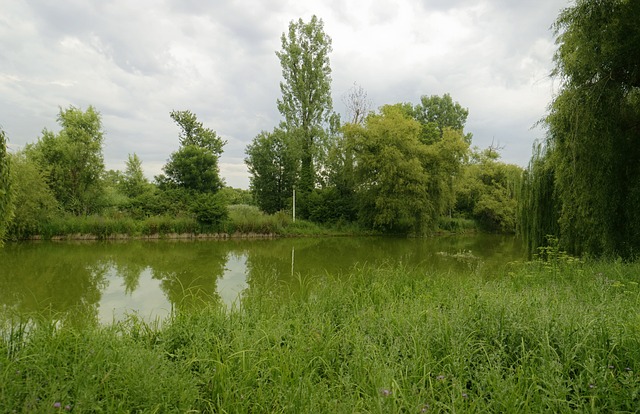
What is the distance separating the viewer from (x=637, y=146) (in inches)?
248

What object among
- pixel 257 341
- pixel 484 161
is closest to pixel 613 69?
pixel 257 341

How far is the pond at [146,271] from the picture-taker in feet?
18.3

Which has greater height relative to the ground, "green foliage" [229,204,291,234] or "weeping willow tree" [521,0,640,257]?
"weeping willow tree" [521,0,640,257]

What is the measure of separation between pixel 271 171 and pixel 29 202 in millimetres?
12452

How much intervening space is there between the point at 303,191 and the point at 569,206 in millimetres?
16966

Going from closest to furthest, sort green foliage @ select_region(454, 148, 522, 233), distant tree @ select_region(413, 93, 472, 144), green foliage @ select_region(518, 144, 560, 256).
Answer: green foliage @ select_region(518, 144, 560, 256) → green foliage @ select_region(454, 148, 522, 233) → distant tree @ select_region(413, 93, 472, 144)

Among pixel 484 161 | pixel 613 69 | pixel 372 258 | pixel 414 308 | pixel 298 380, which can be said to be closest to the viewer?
pixel 298 380

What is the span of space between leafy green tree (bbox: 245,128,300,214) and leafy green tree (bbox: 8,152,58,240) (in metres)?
11.1

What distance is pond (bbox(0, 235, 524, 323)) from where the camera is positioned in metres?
5.59

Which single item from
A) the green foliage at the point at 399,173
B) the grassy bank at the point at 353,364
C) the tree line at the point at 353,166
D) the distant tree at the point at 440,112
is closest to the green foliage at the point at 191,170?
the tree line at the point at 353,166

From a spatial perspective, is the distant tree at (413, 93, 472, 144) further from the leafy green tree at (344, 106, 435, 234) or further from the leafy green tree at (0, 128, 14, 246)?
the leafy green tree at (0, 128, 14, 246)

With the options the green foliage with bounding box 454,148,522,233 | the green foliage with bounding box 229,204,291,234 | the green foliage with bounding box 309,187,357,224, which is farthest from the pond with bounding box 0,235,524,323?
the green foliage with bounding box 454,148,522,233

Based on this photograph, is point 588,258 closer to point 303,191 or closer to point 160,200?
point 303,191

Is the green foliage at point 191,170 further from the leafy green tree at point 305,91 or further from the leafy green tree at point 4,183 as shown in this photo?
the leafy green tree at point 4,183
